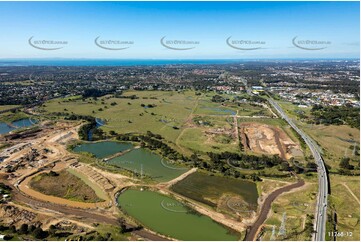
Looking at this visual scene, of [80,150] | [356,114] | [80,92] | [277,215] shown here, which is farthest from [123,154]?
[80,92]

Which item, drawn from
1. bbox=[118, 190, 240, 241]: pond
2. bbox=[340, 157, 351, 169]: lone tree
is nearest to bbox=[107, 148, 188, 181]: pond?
bbox=[118, 190, 240, 241]: pond

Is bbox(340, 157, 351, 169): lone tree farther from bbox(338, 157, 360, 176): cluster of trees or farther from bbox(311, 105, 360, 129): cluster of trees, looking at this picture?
bbox(311, 105, 360, 129): cluster of trees

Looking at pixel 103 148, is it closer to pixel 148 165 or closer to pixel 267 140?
pixel 148 165

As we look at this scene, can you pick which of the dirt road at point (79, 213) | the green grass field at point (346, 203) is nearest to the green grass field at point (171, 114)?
the green grass field at point (346, 203)

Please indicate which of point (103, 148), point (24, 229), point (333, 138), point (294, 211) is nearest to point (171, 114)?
point (103, 148)

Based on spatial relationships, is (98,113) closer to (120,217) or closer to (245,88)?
(120,217)

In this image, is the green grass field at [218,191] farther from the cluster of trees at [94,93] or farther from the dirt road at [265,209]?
the cluster of trees at [94,93]
